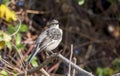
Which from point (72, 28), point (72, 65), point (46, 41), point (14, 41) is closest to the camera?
point (72, 65)

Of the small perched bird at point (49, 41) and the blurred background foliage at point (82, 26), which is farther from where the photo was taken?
the blurred background foliage at point (82, 26)

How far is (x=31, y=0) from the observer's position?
318 inches

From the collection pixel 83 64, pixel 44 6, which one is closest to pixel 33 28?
pixel 44 6

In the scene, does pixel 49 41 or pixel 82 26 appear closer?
pixel 49 41

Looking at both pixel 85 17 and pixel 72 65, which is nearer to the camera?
pixel 72 65

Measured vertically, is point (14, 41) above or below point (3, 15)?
below

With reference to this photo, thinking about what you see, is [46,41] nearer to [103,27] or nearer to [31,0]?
[31,0]

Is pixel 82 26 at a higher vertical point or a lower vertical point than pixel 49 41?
higher

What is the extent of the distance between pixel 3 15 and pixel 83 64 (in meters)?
1.77

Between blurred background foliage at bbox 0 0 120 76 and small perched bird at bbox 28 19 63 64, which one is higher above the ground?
blurred background foliage at bbox 0 0 120 76

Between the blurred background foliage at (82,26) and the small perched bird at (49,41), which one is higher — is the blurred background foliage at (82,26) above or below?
above

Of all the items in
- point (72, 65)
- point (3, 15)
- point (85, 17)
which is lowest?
point (72, 65)

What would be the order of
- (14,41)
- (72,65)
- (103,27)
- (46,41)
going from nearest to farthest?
1. (72,65)
2. (46,41)
3. (14,41)
4. (103,27)

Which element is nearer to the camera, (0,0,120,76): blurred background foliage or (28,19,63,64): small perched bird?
(28,19,63,64): small perched bird
